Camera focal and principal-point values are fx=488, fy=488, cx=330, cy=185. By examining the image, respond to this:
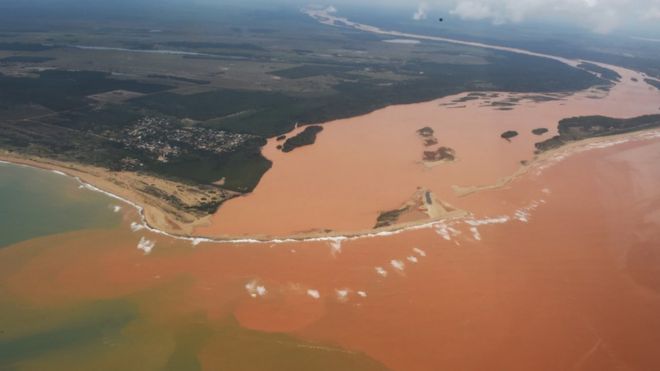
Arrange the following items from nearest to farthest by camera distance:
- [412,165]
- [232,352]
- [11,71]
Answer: [232,352] < [412,165] < [11,71]

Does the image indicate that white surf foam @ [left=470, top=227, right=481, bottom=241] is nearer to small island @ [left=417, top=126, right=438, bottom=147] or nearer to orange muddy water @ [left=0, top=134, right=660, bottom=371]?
orange muddy water @ [left=0, top=134, right=660, bottom=371]

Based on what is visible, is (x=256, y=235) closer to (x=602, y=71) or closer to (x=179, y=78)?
(x=179, y=78)

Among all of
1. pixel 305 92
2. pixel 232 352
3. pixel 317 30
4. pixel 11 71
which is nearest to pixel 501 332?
pixel 232 352

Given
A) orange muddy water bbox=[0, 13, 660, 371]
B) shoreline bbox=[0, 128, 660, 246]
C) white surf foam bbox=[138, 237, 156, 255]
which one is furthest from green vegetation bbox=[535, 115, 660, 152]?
white surf foam bbox=[138, 237, 156, 255]

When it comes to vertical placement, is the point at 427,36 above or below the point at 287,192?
above

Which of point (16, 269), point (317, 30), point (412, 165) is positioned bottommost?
point (16, 269)

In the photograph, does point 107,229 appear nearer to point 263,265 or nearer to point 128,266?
point 128,266
